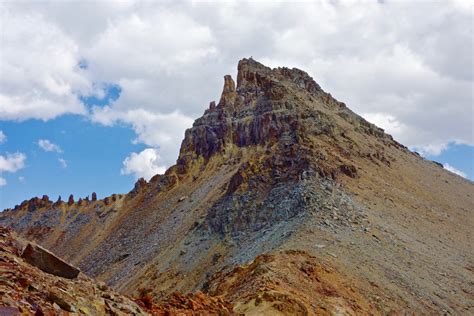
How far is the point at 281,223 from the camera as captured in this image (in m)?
38.8

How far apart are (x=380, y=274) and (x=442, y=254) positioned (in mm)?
12979

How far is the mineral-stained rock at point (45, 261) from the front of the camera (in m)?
13.7

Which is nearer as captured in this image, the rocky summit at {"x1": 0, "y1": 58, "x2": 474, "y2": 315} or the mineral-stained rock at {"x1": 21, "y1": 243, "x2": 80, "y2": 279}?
the mineral-stained rock at {"x1": 21, "y1": 243, "x2": 80, "y2": 279}

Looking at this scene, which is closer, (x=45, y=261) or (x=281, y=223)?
(x=45, y=261)

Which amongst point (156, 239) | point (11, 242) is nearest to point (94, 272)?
point (156, 239)

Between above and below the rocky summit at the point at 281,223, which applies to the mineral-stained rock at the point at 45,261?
below

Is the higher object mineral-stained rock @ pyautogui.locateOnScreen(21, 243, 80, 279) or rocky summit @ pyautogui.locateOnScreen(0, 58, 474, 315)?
rocky summit @ pyautogui.locateOnScreen(0, 58, 474, 315)

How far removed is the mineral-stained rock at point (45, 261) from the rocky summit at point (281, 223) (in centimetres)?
265

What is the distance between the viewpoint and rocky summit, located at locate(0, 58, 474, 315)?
2655cm

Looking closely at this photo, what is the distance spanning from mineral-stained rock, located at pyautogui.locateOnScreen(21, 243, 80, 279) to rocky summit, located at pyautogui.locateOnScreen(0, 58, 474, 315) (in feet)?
8.69

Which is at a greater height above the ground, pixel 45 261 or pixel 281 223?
pixel 281 223

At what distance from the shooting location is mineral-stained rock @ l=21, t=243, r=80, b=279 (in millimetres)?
13711

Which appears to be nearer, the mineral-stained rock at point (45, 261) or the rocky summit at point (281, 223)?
the mineral-stained rock at point (45, 261)

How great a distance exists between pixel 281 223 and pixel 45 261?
2668cm
